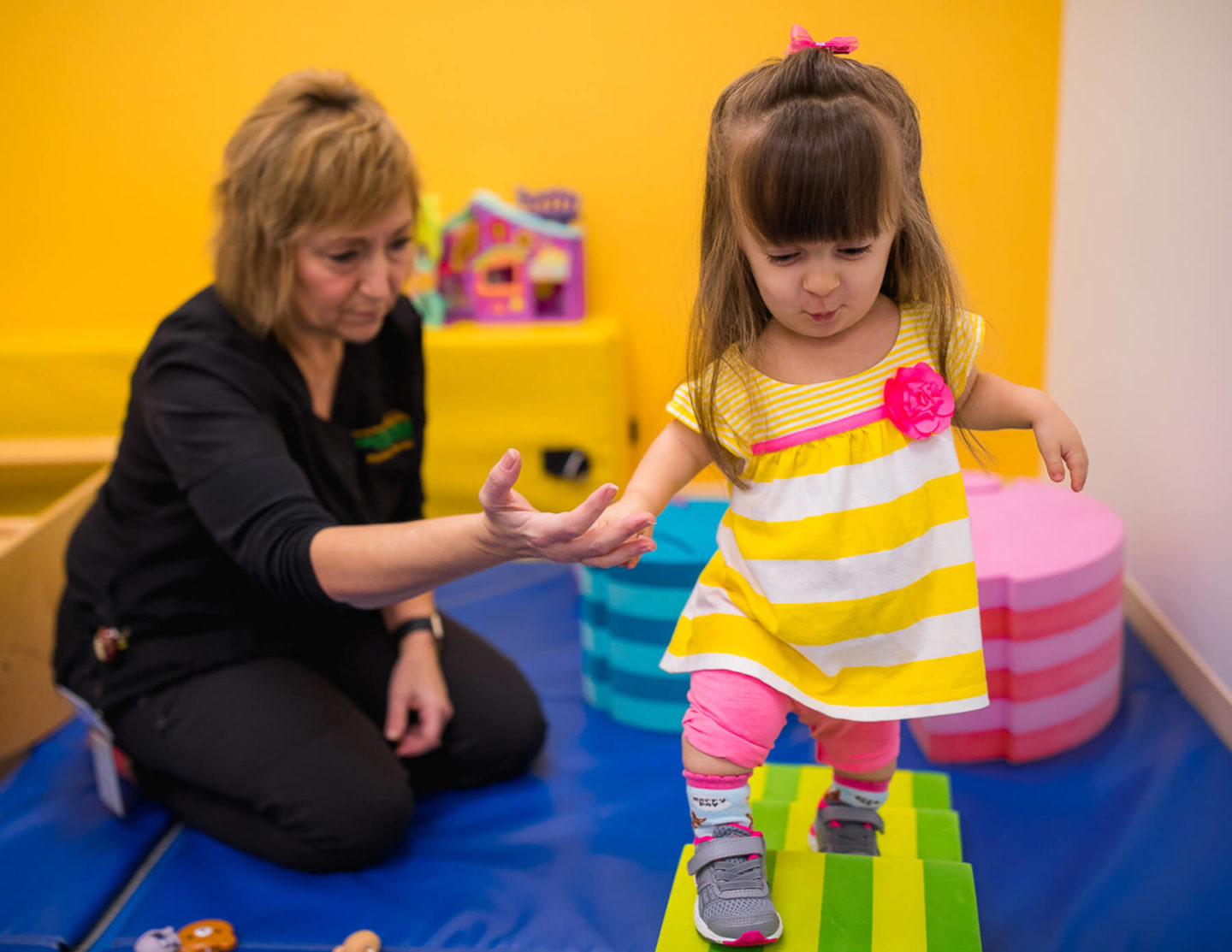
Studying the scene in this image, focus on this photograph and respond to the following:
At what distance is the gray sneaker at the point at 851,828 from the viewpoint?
3.79 ft

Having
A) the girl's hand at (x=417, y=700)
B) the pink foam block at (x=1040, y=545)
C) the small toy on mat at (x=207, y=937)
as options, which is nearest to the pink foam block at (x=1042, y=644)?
the pink foam block at (x=1040, y=545)

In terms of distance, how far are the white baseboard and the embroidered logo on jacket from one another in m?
1.18

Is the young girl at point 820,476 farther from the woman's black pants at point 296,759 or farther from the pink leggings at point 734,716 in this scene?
the woman's black pants at point 296,759

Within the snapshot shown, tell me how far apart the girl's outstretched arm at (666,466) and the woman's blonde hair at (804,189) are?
0.9 inches

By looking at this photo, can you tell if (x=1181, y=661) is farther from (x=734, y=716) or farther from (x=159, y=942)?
(x=159, y=942)

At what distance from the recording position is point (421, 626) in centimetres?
156

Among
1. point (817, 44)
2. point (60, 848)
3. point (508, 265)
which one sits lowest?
point (60, 848)

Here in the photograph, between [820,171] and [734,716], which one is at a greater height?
[820,171]

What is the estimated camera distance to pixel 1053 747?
150 centimetres

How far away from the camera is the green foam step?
38.2 inches

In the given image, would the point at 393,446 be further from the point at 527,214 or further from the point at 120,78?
the point at 120,78

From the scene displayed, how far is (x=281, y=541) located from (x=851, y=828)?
0.67 m

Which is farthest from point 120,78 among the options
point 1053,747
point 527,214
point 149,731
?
point 1053,747

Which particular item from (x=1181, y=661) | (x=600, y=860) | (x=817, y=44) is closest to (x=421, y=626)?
(x=600, y=860)
